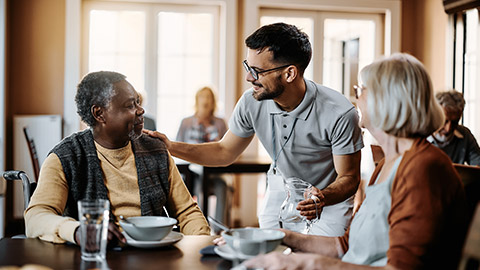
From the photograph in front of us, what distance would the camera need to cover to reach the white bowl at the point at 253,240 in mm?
1270

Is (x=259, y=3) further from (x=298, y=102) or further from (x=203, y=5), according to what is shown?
(x=298, y=102)

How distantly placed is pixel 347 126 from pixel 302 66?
0.34 metres

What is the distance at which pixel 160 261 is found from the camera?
136 cm

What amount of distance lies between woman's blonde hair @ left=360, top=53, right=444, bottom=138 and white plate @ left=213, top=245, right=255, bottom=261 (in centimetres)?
48

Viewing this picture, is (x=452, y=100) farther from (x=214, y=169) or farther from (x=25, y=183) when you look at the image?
(x=25, y=183)

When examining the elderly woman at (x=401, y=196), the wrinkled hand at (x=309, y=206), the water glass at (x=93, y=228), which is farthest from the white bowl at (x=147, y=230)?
the wrinkled hand at (x=309, y=206)

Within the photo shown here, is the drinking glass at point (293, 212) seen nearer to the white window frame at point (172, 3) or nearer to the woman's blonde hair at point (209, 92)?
the woman's blonde hair at point (209, 92)

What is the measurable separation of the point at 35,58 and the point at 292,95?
3.69 m

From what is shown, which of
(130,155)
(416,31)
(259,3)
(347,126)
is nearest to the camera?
(130,155)

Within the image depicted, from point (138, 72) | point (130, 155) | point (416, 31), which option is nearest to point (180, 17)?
point (138, 72)

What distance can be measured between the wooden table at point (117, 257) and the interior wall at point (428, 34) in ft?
15.0

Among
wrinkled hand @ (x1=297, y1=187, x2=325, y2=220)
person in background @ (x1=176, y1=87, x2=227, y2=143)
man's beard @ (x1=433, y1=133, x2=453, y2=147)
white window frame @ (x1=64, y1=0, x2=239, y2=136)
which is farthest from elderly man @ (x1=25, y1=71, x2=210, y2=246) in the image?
white window frame @ (x1=64, y1=0, x2=239, y2=136)

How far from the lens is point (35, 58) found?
17.2ft

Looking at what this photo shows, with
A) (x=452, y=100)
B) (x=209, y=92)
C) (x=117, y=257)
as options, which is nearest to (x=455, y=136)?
(x=452, y=100)
